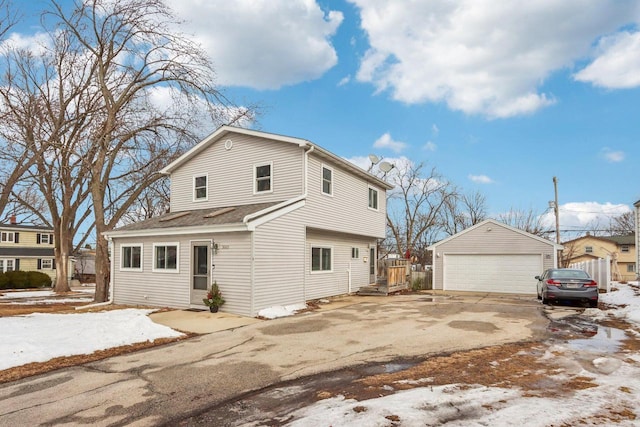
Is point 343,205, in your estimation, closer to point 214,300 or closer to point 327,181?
point 327,181

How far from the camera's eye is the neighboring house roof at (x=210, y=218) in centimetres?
1240

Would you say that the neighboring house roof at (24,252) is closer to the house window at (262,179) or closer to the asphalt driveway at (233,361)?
the house window at (262,179)

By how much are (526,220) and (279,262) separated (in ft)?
114

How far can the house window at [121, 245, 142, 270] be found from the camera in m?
15.0

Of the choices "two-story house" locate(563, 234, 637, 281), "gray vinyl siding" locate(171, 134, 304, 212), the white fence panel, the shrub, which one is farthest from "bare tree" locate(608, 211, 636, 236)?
the shrub

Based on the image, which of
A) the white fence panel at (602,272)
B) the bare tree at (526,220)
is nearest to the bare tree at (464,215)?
the bare tree at (526,220)

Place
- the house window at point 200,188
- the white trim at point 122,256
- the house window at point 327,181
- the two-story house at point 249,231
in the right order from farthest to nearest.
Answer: the house window at point 200,188, the house window at point 327,181, the white trim at point 122,256, the two-story house at point 249,231

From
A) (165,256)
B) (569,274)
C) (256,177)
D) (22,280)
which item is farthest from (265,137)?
(22,280)

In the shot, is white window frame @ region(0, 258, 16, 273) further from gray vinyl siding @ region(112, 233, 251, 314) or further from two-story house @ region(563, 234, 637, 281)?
two-story house @ region(563, 234, 637, 281)

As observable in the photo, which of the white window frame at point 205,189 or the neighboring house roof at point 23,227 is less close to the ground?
the white window frame at point 205,189

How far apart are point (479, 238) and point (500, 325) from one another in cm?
1134

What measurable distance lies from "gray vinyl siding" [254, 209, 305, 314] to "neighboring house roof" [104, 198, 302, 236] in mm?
453

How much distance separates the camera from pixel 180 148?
74.8 ft

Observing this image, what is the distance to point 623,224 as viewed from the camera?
54.2 meters
